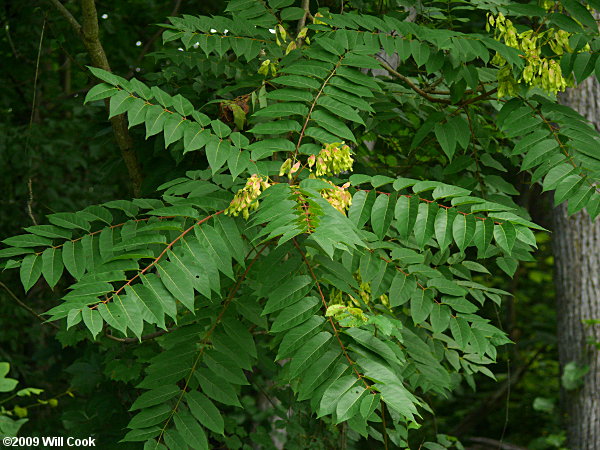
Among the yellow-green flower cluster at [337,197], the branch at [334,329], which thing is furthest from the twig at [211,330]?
the yellow-green flower cluster at [337,197]

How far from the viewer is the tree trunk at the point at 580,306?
206 inches

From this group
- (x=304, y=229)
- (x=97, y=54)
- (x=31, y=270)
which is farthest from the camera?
(x=97, y=54)

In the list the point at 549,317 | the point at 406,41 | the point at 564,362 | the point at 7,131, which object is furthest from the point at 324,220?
the point at 549,317

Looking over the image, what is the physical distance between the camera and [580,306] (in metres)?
5.31

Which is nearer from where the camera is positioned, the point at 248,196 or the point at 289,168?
the point at 248,196

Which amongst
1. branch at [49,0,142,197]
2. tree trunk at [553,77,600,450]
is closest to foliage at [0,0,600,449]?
branch at [49,0,142,197]

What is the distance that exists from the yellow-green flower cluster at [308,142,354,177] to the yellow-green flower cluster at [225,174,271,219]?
159mm

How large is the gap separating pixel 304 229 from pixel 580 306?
14.5ft

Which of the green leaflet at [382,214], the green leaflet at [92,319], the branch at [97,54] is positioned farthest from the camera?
the branch at [97,54]

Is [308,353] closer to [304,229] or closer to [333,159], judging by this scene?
[304,229]

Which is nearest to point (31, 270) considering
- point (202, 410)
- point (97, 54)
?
point (202, 410)

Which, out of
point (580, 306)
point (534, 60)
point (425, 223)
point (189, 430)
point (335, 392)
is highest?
point (534, 60)

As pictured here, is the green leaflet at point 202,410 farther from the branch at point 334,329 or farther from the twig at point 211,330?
the branch at point 334,329

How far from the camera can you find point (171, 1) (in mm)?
5355
